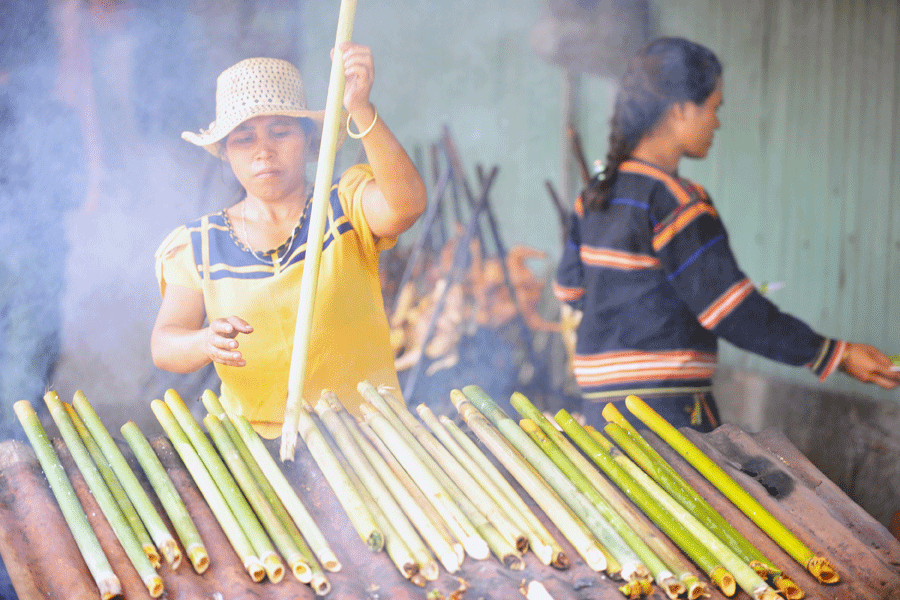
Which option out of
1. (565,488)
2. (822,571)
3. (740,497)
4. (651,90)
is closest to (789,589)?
(822,571)

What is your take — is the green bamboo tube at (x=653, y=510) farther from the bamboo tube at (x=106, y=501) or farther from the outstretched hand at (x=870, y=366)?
the bamboo tube at (x=106, y=501)

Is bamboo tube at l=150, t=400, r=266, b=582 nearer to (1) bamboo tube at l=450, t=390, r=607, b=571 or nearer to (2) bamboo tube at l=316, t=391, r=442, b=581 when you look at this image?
(2) bamboo tube at l=316, t=391, r=442, b=581

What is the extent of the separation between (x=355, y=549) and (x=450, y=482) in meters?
0.24

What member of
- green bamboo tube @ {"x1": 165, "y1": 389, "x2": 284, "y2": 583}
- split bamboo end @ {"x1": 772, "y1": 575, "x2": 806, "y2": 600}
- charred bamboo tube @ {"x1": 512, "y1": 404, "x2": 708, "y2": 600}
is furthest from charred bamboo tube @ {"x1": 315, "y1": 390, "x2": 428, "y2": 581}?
split bamboo end @ {"x1": 772, "y1": 575, "x2": 806, "y2": 600}

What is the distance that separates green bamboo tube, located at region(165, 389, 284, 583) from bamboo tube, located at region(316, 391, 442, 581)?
0.22 m

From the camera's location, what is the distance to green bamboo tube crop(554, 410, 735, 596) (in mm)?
1299

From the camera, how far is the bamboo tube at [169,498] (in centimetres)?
121

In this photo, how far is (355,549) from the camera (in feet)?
4.25

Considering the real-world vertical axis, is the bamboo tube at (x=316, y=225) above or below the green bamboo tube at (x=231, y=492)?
above

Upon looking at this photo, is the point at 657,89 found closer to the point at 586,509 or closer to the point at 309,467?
the point at 586,509

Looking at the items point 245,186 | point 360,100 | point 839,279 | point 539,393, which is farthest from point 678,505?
point 539,393

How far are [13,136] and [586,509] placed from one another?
192 cm

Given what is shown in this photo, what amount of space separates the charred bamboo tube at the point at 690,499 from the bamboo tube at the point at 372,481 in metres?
0.58

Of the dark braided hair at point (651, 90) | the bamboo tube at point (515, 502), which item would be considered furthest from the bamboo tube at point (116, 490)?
the dark braided hair at point (651, 90)
